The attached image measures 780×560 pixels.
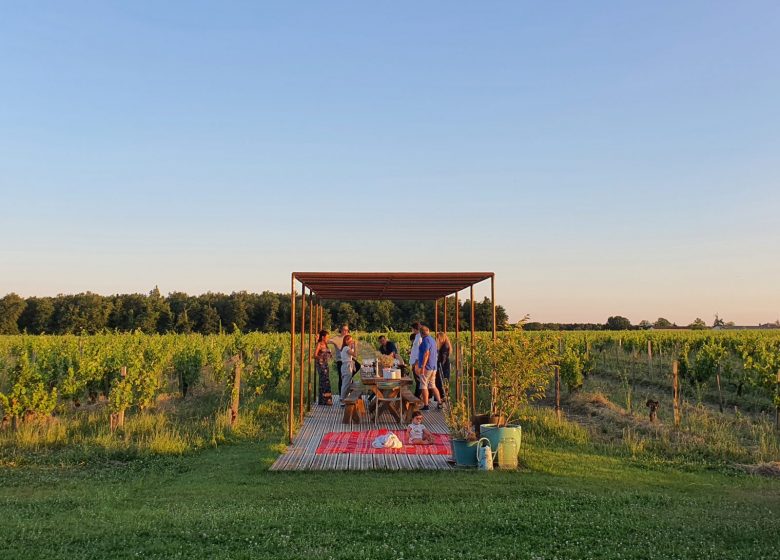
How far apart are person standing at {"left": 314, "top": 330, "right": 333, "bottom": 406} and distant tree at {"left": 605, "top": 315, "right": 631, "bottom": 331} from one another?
60478 mm

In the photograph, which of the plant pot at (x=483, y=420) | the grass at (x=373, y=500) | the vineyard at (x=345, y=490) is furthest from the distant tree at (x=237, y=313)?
the plant pot at (x=483, y=420)

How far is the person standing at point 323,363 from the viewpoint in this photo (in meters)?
11.4

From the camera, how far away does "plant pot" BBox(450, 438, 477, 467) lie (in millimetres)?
7160

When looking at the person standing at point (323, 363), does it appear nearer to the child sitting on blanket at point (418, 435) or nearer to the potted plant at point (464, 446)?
the child sitting on blanket at point (418, 435)

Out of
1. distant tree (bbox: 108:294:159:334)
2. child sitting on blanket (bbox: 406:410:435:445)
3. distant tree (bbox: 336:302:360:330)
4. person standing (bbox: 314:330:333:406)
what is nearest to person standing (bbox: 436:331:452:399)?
person standing (bbox: 314:330:333:406)

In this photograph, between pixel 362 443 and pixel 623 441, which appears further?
pixel 623 441

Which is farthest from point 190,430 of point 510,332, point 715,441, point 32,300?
point 32,300

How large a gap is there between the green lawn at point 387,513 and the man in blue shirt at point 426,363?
3457 mm

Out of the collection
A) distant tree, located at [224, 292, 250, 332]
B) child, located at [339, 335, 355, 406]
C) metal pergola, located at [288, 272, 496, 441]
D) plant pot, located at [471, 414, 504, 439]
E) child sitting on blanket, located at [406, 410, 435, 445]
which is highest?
distant tree, located at [224, 292, 250, 332]

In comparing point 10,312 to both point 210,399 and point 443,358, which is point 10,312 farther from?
point 443,358

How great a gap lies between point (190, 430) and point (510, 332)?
5.56m

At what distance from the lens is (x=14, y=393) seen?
1022 cm

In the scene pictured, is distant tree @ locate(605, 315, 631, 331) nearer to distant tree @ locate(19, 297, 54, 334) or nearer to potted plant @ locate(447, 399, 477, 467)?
distant tree @ locate(19, 297, 54, 334)

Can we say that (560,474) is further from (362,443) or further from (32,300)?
(32,300)
